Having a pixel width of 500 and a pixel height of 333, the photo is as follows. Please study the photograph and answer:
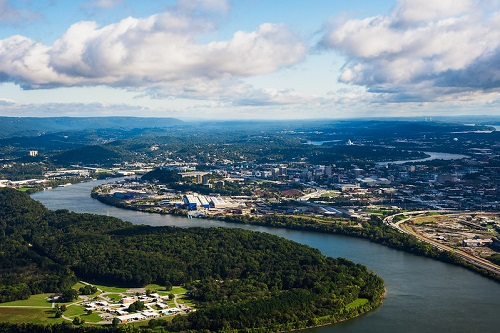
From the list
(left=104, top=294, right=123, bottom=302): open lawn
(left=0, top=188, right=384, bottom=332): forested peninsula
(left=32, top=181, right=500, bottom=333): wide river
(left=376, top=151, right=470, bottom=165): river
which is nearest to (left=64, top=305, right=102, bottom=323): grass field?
(left=0, top=188, right=384, bottom=332): forested peninsula

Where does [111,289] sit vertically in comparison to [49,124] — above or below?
below

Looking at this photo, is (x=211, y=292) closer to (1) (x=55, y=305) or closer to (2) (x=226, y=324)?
(2) (x=226, y=324)

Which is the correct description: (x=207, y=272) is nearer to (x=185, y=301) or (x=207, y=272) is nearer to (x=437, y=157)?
(x=185, y=301)

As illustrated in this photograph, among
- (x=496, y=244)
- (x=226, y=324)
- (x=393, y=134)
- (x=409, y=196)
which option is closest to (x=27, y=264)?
(x=226, y=324)

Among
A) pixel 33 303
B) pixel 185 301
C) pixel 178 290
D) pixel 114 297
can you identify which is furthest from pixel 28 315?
pixel 178 290

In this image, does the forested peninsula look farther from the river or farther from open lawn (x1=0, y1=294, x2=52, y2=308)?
the river

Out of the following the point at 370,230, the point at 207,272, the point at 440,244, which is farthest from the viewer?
the point at 370,230
